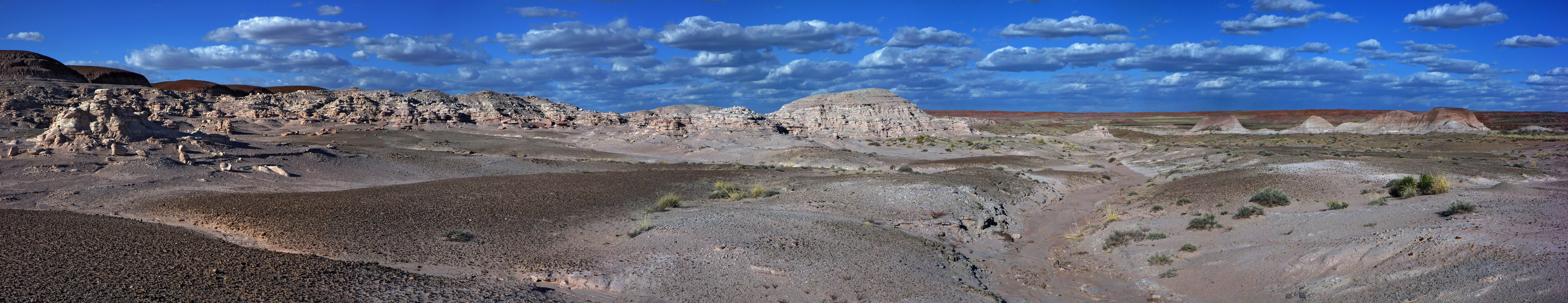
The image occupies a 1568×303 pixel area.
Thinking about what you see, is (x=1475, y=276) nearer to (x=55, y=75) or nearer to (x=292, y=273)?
(x=292, y=273)

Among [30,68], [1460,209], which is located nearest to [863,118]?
[1460,209]

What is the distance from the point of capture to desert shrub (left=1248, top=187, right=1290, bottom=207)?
1650cm

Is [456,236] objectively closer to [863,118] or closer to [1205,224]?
[1205,224]

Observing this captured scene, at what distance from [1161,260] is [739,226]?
748 cm

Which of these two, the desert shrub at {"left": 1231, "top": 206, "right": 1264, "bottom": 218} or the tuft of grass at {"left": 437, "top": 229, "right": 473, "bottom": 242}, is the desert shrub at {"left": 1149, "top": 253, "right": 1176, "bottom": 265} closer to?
the desert shrub at {"left": 1231, "top": 206, "right": 1264, "bottom": 218}

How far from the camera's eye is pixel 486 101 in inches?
2800

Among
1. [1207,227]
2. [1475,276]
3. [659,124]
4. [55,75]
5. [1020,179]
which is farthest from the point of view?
[55,75]

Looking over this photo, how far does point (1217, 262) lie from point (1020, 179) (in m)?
Answer: 14.6

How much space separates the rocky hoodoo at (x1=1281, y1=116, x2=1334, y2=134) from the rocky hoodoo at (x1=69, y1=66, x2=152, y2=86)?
383 feet

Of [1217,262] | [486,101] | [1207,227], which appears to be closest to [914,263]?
[1217,262]

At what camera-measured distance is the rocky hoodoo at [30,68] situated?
182ft

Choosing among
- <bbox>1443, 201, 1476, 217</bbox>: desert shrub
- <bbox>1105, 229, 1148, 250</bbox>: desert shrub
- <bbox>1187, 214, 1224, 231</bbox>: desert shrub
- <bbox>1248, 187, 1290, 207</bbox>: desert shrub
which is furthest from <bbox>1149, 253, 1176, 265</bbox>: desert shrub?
<bbox>1248, 187, 1290, 207</bbox>: desert shrub

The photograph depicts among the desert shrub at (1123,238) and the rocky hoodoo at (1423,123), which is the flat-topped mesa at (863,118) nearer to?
the rocky hoodoo at (1423,123)

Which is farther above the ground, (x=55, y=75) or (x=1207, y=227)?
(x=55, y=75)
